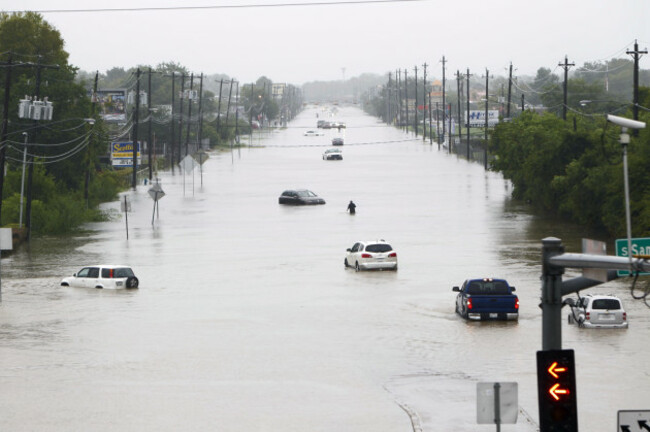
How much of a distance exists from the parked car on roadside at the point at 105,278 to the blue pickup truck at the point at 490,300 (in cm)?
1507

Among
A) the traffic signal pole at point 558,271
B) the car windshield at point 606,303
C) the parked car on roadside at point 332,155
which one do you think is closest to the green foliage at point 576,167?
the car windshield at point 606,303

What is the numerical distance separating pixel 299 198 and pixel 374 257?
39.2 m

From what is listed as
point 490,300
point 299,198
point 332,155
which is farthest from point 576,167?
point 332,155

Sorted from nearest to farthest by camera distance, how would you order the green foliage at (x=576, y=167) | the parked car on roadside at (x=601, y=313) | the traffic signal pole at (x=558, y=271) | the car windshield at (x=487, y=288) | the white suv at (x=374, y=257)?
the traffic signal pole at (x=558, y=271), the parked car on roadside at (x=601, y=313), the car windshield at (x=487, y=288), the white suv at (x=374, y=257), the green foliage at (x=576, y=167)

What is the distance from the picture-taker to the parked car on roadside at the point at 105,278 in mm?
45528

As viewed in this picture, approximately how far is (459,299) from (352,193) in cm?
5983

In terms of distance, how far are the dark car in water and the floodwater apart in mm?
13262

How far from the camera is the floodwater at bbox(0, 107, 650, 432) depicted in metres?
24.2

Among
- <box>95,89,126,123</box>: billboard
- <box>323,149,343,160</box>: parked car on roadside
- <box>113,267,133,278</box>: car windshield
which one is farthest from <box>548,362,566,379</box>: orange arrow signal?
<box>323,149,343,160</box>: parked car on roadside

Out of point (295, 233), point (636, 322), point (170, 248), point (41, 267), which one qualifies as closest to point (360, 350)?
point (636, 322)

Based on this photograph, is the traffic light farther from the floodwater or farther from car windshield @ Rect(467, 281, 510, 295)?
car windshield @ Rect(467, 281, 510, 295)

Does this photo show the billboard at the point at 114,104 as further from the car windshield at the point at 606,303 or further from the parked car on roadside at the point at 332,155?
the car windshield at the point at 606,303

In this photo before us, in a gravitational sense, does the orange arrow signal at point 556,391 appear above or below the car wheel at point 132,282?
above

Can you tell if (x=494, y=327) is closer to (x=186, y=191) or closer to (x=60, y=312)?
(x=60, y=312)
